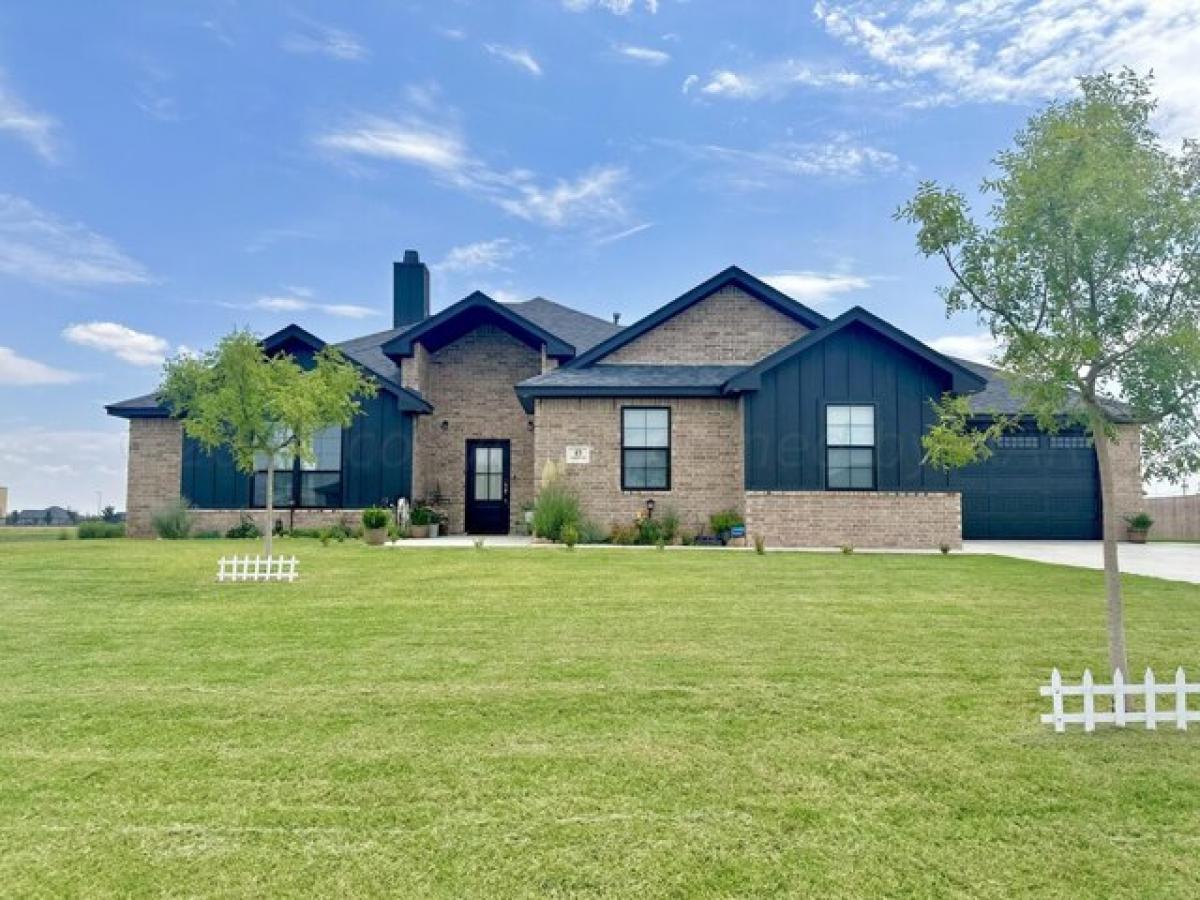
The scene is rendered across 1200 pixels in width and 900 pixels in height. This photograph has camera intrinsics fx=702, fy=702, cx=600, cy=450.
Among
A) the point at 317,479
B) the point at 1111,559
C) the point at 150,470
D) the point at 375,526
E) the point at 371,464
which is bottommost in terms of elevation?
the point at 375,526

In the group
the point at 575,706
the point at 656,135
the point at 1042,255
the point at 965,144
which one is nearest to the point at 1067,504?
the point at 965,144

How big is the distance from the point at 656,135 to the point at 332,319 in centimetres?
1307

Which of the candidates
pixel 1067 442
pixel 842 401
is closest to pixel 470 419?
pixel 842 401

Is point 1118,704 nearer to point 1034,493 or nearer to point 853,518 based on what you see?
point 853,518

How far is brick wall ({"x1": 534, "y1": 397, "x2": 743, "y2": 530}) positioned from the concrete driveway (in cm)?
573

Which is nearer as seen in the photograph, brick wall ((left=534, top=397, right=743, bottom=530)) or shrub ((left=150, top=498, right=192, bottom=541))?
brick wall ((left=534, top=397, right=743, bottom=530))

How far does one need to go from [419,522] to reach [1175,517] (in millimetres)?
22926

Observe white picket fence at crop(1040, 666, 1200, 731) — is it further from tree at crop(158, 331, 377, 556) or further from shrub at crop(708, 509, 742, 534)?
shrub at crop(708, 509, 742, 534)

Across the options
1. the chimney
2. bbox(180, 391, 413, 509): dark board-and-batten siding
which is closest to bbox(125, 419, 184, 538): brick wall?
bbox(180, 391, 413, 509): dark board-and-batten siding

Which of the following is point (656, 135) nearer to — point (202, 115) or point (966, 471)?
point (202, 115)

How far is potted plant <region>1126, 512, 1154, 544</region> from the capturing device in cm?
1866

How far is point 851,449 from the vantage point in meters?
16.0

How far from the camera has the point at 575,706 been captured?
4.31 meters

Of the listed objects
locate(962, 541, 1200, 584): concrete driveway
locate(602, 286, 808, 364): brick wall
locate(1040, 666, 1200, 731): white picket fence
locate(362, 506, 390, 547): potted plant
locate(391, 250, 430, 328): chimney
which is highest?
locate(391, 250, 430, 328): chimney
